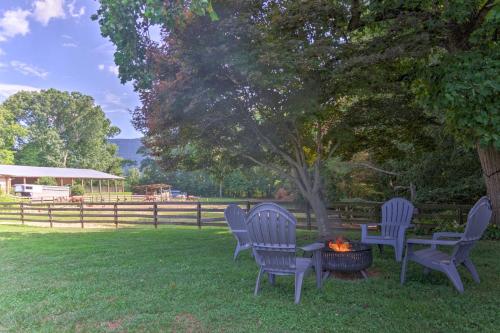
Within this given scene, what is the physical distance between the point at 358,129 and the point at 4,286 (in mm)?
6177

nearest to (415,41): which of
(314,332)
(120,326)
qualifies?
(314,332)

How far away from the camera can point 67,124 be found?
45531mm

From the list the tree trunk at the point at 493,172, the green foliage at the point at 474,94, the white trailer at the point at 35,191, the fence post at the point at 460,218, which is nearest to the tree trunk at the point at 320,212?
the fence post at the point at 460,218

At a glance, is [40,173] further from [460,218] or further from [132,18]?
[132,18]

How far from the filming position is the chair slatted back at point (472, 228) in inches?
143

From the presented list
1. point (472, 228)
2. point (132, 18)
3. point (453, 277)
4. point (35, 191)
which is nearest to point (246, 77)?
point (132, 18)

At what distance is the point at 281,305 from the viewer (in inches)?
134

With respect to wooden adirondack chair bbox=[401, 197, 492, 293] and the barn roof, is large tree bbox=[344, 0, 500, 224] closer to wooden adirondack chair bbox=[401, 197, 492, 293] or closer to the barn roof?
wooden adirondack chair bbox=[401, 197, 492, 293]

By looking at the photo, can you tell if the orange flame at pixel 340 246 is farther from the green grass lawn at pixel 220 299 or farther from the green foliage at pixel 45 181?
the green foliage at pixel 45 181

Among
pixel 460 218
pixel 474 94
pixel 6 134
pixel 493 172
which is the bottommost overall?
pixel 460 218

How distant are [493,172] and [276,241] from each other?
5419mm

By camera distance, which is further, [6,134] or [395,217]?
[6,134]

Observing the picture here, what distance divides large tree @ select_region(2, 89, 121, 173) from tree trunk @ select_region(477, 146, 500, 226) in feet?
146

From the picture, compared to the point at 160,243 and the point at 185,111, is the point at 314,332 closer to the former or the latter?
the point at 185,111
